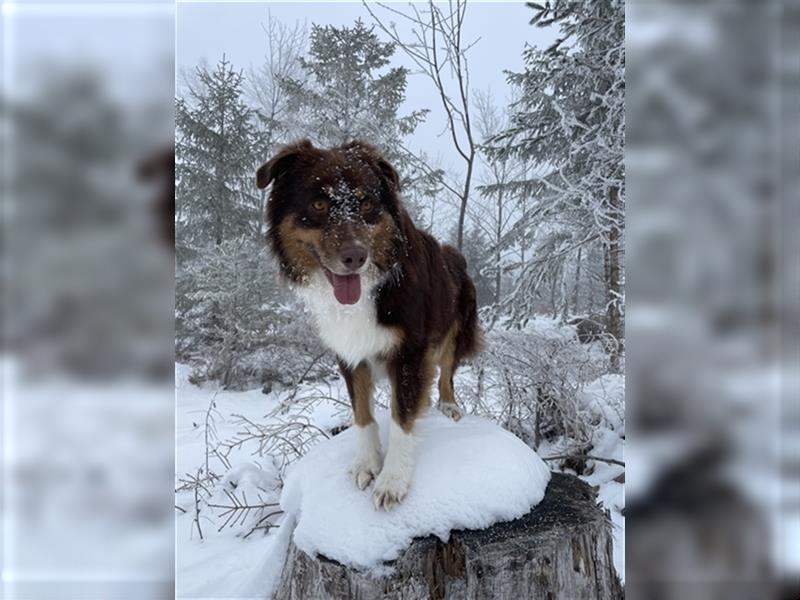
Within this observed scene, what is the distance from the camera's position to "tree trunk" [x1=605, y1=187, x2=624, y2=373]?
152 inches

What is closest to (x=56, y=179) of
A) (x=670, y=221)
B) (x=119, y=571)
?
(x=119, y=571)

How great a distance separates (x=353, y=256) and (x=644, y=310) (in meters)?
0.97

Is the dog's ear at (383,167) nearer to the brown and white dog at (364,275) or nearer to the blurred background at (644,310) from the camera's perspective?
the brown and white dog at (364,275)

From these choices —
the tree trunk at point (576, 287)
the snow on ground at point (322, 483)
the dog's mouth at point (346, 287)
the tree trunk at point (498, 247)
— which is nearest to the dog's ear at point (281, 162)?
the dog's mouth at point (346, 287)

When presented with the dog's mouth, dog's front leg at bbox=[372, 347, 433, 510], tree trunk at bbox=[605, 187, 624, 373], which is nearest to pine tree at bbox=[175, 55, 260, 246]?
the dog's mouth

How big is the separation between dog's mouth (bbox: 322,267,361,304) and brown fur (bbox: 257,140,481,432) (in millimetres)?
82

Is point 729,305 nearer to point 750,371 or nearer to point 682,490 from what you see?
point 750,371

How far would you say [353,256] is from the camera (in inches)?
67.6

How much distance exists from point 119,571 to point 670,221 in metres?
1.39

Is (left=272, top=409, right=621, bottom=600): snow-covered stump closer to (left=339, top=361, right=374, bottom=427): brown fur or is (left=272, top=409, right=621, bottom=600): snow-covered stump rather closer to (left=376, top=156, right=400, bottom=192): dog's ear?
(left=339, top=361, right=374, bottom=427): brown fur

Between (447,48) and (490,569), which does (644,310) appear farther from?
(447,48)

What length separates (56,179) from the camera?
878mm

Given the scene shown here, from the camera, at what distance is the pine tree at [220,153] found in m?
3.40

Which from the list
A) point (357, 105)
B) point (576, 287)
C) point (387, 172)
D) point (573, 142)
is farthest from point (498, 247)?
point (387, 172)
